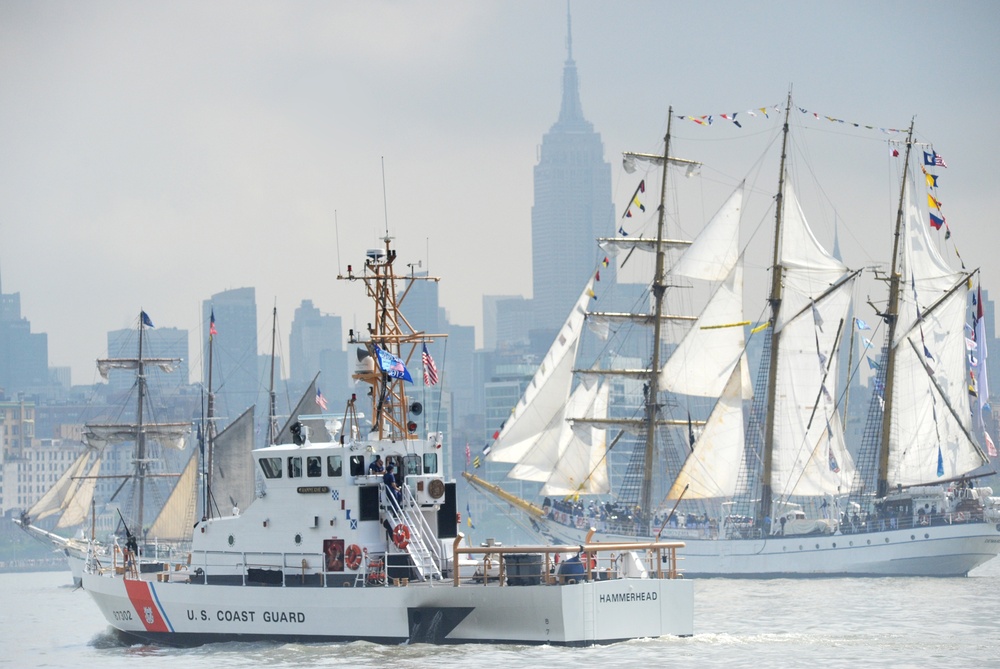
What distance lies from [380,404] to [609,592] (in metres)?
8.18

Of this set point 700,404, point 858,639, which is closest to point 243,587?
point 858,639

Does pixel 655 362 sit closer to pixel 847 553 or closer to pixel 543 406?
pixel 543 406

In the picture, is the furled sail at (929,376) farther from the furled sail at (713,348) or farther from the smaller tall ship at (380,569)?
the smaller tall ship at (380,569)

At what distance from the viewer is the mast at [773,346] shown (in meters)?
91.9

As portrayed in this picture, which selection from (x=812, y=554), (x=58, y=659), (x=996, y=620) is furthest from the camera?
(x=812, y=554)

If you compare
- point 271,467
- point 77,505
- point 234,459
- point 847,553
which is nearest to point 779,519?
point 847,553

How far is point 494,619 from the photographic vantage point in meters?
42.8

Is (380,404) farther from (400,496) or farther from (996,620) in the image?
(996,620)

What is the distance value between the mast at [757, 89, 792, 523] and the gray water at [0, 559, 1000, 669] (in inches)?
751

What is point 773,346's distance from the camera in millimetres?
93125

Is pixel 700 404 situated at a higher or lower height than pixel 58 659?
higher

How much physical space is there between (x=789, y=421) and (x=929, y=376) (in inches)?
290

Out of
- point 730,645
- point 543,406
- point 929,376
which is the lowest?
point 730,645

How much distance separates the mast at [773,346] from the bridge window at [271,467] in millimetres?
48627
